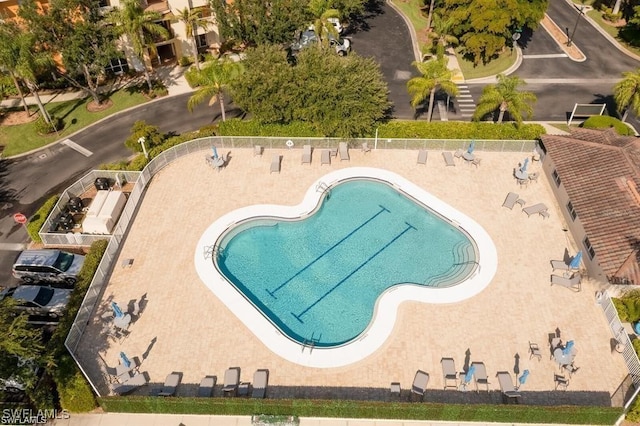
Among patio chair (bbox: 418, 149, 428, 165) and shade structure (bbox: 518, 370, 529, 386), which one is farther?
patio chair (bbox: 418, 149, 428, 165)

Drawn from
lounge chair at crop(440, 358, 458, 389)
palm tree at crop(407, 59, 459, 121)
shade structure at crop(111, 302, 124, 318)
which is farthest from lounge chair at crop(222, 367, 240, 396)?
palm tree at crop(407, 59, 459, 121)

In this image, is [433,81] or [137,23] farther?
[137,23]

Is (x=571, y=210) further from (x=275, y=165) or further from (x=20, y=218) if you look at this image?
(x=20, y=218)

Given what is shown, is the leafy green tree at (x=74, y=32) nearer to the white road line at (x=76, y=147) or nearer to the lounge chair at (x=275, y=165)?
the white road line at (x=76, y=147)

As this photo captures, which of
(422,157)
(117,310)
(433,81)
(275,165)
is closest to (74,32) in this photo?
(275,165)

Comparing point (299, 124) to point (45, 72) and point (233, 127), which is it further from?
point (45, 72)

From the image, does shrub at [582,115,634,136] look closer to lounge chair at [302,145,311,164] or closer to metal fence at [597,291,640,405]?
metal fence at [597,291,640,405]
